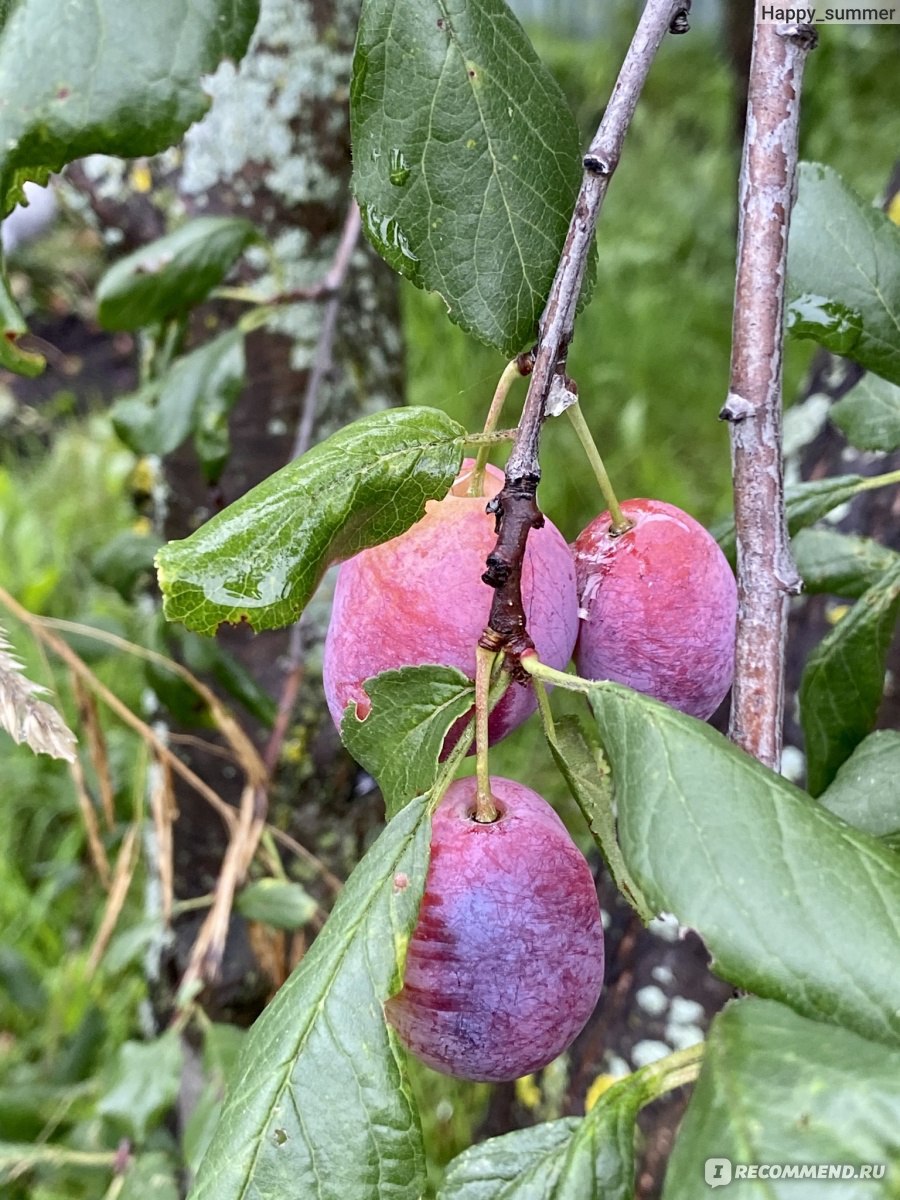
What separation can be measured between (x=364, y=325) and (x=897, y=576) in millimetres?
926

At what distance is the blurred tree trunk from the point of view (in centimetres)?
128

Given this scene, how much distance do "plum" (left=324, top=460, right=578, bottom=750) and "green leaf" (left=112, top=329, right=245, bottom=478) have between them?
2.10 feet

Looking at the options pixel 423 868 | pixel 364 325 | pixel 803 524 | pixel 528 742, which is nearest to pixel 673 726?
pixel 423 868

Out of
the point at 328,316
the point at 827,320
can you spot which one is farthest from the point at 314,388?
the point at 827,320

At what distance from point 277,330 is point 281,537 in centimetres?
99

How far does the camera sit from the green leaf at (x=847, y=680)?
751 mm

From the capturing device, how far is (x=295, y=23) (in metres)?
1.27

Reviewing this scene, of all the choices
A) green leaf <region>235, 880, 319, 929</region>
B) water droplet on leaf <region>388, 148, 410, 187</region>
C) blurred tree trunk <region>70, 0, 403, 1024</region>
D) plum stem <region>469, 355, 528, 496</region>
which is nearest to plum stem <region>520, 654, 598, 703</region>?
plum stem <region>469, 355, 528, 496</region>

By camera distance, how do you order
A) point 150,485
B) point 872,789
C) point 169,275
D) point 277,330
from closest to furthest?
point 872,789
point 169,275
point 277,330
point 150,485

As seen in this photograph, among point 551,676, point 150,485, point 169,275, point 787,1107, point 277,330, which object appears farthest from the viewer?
point 150,485

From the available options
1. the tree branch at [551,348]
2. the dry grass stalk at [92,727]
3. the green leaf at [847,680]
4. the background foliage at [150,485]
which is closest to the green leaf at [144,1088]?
the background foliage at [150,485]

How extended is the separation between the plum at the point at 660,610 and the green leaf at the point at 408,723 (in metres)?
0.11

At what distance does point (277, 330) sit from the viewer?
136 centimetres

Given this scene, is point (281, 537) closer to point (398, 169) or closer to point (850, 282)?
point (398, 169)
